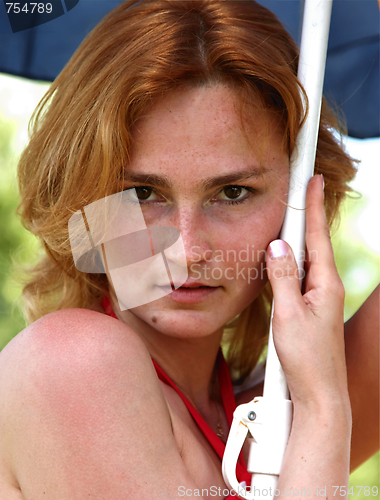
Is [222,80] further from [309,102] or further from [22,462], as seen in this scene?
[22,462]

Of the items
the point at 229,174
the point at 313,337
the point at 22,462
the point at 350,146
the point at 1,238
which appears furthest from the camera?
the point at 1,238

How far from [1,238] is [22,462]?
4785mm

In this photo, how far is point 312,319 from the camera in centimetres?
151

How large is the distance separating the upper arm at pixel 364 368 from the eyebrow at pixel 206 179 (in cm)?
83

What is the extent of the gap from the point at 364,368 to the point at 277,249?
30.4 inches

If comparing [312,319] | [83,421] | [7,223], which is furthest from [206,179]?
[7,223]

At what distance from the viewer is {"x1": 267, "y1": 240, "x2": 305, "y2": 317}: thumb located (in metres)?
1.51

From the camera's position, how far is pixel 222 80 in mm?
1632

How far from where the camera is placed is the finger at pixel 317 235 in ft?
5.41

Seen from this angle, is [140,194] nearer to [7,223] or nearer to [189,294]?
[189,294]

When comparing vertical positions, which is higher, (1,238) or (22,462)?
(22,462)

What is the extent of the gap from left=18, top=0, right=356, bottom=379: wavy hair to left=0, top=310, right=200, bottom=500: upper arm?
52cm

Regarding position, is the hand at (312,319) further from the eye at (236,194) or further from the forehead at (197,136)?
the forehead at (197,136)

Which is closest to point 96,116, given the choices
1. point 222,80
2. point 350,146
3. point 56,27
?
point 222,80
